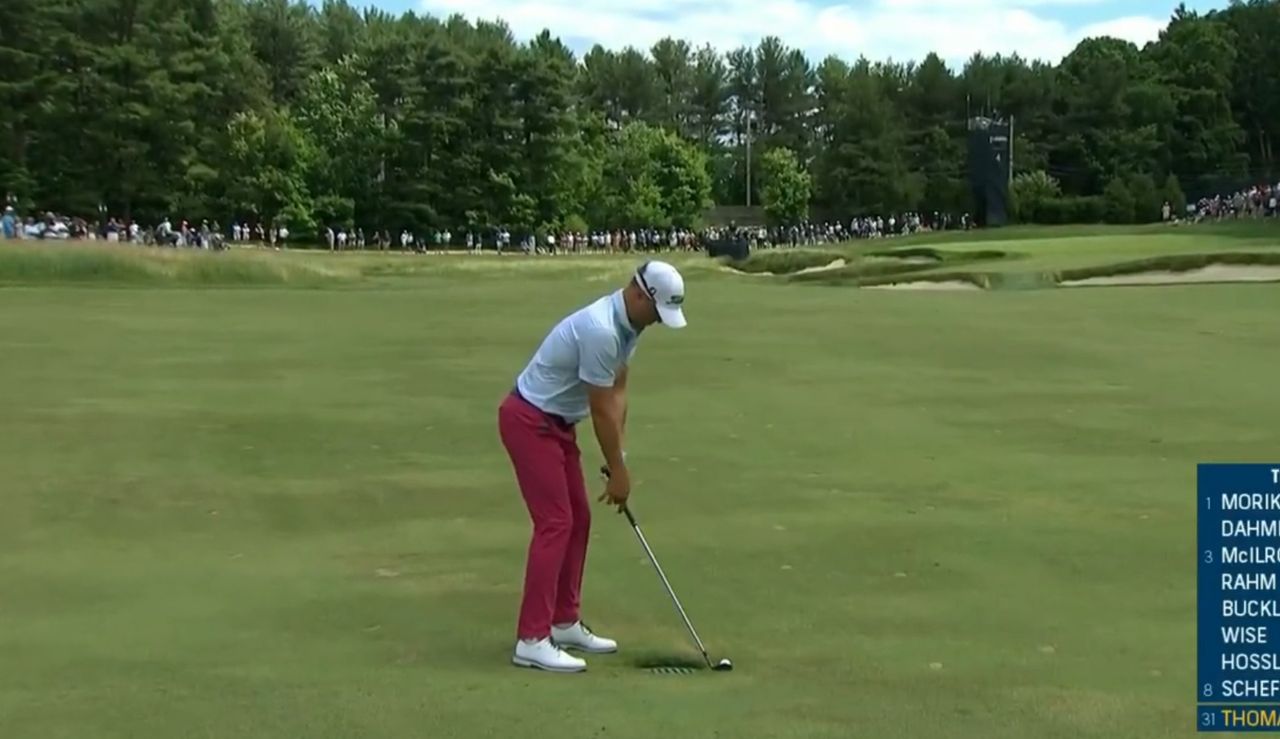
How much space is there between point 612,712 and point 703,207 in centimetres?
11978

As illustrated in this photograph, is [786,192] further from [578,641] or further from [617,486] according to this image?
[617,486]

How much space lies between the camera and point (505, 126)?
320 ft

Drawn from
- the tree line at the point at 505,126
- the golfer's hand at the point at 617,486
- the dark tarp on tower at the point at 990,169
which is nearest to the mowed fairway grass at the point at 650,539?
the golfer's hand at the point at 617,486

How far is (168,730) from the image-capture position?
6543 mm

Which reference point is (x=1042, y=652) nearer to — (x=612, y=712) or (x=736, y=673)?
(x=736, y=673)

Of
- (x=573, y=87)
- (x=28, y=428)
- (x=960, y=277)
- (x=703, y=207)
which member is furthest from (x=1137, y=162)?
(x=28, y=428)

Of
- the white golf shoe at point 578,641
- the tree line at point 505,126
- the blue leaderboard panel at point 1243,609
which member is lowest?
the white golf shoe at point 578,641

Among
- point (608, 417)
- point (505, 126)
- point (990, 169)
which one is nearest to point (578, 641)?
point (608, 417)

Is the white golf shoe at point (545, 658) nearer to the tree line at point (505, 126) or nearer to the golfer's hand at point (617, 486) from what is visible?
the golfer's hand at point (617, 486)

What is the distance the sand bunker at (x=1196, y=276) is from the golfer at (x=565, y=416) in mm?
34422

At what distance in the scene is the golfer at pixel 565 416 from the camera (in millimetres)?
7371

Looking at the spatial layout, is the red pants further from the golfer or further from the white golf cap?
the white golf cap

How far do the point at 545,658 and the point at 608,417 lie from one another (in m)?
1.28

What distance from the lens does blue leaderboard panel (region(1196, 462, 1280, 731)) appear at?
646 cm
